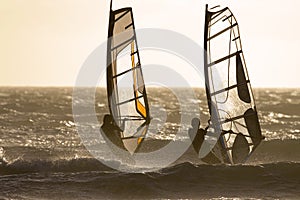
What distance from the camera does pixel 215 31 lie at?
11.0 metres

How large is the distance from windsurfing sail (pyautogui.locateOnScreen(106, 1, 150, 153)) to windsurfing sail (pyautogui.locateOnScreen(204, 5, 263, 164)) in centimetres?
152

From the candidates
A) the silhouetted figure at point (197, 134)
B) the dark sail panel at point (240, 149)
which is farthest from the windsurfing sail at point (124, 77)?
the dark sail panel at point (240, 149)

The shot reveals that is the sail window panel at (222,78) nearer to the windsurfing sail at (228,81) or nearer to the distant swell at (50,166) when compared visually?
the windsurfing sail at (228,81)

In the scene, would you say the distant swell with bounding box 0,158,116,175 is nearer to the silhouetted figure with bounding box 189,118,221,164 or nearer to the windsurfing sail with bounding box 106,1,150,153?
the windsurfing sail with bounding box 106,1,150,153

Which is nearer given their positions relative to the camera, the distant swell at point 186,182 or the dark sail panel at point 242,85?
the distant swell at point 186,182

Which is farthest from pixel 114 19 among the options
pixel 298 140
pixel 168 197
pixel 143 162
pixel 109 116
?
pixel 298 140

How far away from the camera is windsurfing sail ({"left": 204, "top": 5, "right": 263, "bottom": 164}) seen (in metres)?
10.8

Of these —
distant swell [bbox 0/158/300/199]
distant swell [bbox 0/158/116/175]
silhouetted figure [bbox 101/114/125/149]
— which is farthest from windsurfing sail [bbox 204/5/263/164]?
distant swell [bbox 0/158/116/175]

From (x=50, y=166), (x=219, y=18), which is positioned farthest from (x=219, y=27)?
(x=50, y=166)

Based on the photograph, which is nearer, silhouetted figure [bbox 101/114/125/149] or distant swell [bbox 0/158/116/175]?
silhouetted figure [bbox 101/114/125/149]

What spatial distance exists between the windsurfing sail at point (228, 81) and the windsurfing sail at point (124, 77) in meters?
1.52

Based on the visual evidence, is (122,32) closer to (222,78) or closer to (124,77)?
(124,77)

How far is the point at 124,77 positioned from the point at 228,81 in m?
2.22

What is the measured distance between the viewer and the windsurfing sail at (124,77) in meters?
11.6
